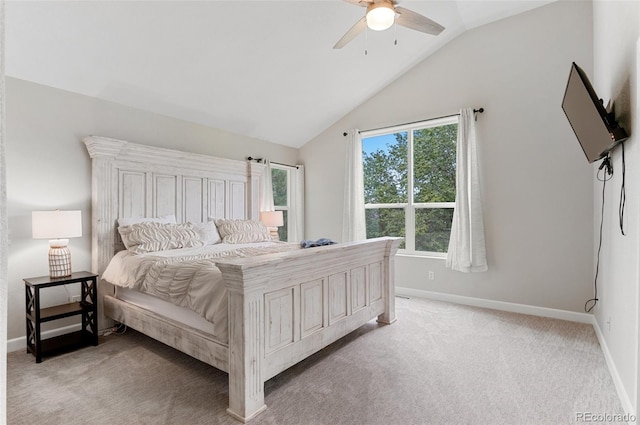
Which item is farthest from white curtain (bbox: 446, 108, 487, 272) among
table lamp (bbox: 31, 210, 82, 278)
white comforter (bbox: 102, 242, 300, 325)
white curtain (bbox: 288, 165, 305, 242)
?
table lamp (bbox: 31, 210, 82, 278)

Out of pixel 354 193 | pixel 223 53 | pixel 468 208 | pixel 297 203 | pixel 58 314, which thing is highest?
pixel 223 53

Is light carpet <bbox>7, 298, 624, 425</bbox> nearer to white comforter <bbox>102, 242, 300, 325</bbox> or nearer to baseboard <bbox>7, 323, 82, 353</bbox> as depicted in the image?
baseboard <bbox>7, 323, 82, 353</bbox>

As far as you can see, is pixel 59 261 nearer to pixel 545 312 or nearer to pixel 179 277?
pixel 179 277

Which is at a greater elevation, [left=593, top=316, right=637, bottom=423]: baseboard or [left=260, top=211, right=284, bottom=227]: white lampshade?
[left=260, top=211, right=284, bottom=227]: white lampshade

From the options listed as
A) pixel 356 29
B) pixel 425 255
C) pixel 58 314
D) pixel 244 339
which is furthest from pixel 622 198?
pixel 58 314

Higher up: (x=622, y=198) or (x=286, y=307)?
(x=622, y=198)

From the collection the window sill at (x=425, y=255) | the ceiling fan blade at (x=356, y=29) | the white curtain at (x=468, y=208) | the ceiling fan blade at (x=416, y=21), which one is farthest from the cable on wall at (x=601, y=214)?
the ceiling fan blade at (x=356, y=29)

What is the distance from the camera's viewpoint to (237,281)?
1794 mm

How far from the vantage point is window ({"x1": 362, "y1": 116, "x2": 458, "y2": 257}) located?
172 inches

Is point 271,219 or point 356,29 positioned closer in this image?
point 356,29

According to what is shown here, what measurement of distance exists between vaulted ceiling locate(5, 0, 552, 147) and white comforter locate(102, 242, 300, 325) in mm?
1765

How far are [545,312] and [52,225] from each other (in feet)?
16.3

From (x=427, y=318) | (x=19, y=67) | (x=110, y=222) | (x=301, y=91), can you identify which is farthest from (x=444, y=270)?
(x=19, y=67)

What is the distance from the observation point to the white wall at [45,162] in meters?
2.75
